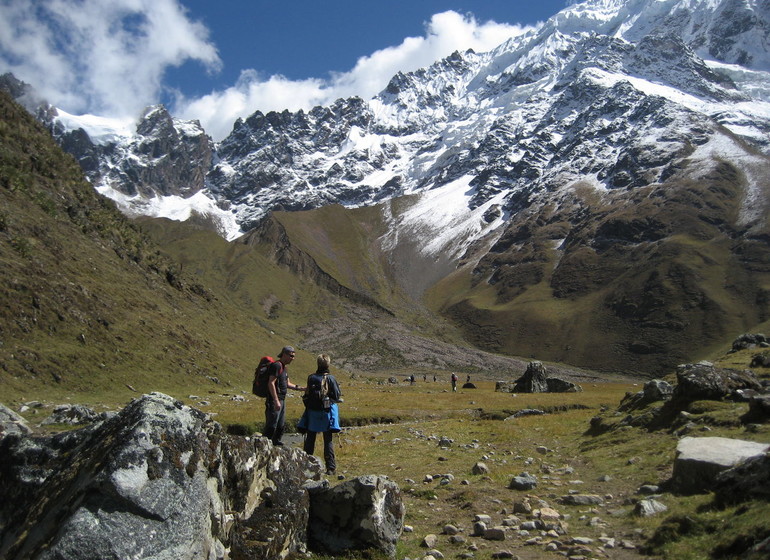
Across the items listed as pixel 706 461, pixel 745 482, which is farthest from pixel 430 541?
pixel 706 461

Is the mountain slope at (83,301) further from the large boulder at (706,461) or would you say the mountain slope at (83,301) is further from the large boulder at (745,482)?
the large boulder at (745,482)

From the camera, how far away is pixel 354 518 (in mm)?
11133

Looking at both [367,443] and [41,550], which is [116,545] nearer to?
[41,550]

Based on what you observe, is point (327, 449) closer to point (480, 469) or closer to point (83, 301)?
point (480, 469)

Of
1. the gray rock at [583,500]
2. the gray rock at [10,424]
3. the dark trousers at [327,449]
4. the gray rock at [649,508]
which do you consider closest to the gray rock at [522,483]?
the gray rock at [583,500]

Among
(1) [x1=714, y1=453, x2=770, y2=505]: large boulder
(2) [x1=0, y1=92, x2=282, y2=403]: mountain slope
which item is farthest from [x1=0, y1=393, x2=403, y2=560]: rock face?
(2) [x1=0, y1=92, x2=282, y2=403]: mountain slope

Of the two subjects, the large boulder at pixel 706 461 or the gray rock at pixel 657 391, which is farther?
the gray rock at pixel 657 391

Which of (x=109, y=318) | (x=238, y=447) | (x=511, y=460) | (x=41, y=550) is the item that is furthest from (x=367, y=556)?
(x=109, y=318)

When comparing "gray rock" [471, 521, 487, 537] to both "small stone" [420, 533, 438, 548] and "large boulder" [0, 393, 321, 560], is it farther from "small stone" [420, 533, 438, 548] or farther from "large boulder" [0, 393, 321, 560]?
"large boulder" [0, 393, 321, 560]

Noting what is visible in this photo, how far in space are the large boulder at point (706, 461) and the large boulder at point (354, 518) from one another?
27.0 feet

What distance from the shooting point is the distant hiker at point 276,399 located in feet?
54.7

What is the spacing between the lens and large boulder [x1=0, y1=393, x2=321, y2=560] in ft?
24.6

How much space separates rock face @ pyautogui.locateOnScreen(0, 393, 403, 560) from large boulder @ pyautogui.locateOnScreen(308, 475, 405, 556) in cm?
22

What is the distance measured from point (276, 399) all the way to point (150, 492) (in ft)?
28.5
